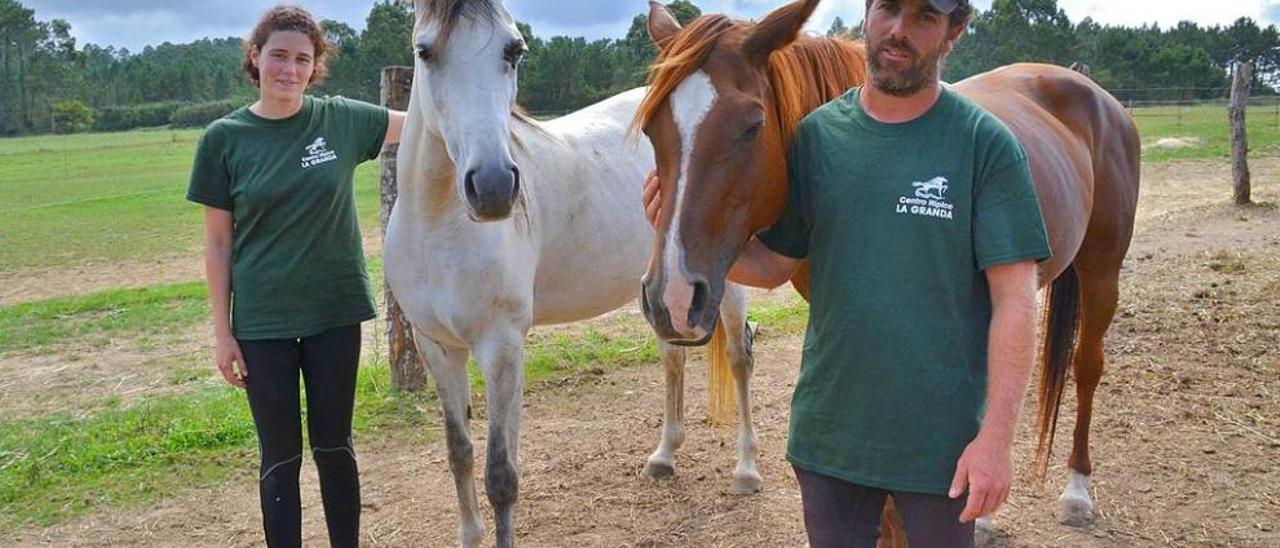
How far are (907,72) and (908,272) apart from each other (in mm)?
369

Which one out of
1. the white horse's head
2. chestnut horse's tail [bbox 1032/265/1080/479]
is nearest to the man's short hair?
the white horse's head

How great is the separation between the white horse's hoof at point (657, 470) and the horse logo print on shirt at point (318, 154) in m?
2.26

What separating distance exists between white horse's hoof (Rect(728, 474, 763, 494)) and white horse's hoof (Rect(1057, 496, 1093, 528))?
129cm

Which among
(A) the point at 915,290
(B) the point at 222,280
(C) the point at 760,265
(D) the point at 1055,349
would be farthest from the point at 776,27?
(D) the point at 1055,349

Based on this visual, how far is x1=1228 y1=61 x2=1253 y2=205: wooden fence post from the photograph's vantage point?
1141 cm

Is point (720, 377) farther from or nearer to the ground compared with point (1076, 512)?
farther from the ground

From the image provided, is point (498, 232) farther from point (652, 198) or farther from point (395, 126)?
point (652, 198)

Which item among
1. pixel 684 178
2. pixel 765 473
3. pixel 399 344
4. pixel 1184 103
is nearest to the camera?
pixel 684 178

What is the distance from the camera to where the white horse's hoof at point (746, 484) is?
421 centimetres

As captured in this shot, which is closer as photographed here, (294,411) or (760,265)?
(760,265)

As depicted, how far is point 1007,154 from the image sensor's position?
1648 mm

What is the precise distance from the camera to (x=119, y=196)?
1908 centimetres

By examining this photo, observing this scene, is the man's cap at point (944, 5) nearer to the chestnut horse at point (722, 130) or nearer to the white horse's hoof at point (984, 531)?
the chestnut horse at point (722, 130)

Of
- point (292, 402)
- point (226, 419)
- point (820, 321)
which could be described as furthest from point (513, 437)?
point (226, 419)
